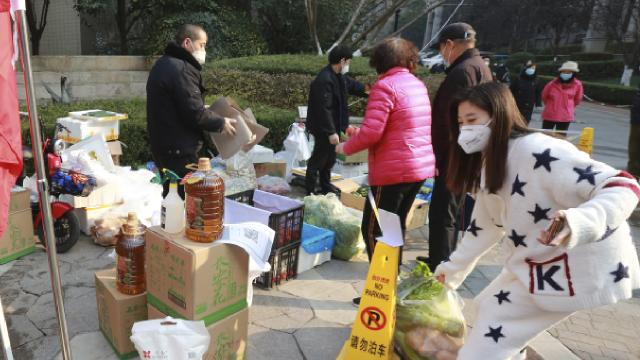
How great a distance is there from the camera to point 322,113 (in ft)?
18.6

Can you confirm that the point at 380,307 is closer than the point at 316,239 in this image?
Yes

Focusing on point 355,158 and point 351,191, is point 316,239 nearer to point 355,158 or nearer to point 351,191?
point 351,191

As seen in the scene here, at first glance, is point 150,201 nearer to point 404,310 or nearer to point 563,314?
point 404,310

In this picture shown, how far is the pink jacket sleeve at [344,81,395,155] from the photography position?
3.27m

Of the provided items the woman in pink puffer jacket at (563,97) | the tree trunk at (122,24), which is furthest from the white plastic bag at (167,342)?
the tree trunk at (122,24)

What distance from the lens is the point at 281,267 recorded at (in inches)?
150

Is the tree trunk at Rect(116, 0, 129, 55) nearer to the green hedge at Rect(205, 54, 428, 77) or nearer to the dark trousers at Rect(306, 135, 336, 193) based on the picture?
the green hedge at Rect(205, 54, 428, 77)

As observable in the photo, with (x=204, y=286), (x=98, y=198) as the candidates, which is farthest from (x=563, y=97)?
(x=204, y=286)

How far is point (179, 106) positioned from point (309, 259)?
1678 mm

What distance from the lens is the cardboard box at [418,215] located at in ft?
16.9

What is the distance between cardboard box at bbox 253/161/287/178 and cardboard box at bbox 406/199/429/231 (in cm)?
217

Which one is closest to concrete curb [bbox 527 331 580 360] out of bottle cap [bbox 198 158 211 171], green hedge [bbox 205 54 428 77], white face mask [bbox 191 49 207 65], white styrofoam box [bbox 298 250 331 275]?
white styrofoam box [bbox 298 250 331 275]

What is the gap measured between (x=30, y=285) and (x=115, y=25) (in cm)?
1341

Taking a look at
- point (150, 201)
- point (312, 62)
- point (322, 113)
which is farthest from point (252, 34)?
point (150, 201)
